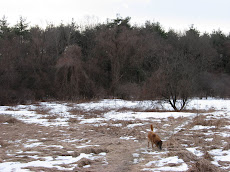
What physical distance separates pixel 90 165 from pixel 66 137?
3570mm

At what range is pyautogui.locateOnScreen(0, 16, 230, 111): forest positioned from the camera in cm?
2161

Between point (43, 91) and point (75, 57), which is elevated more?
point (75, 57)

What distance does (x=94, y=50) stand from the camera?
34969 mm

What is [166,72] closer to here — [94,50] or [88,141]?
[88,141]

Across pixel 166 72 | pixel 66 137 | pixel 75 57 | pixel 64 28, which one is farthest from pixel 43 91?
pixel 66 137

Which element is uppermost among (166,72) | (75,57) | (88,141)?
(75,57)

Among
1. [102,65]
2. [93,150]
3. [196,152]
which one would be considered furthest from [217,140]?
[102,65]

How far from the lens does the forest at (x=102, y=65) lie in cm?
2161

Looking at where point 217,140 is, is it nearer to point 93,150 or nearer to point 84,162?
point 93,150

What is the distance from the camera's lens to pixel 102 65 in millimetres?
34094

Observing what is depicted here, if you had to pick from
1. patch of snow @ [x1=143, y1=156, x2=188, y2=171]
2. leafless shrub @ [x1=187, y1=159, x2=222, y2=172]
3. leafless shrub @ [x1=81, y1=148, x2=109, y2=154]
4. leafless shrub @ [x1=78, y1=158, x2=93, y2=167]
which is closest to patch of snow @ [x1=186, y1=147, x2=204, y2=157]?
patch of snow @ [x1=143, y1=156, x2=188, y2=171]

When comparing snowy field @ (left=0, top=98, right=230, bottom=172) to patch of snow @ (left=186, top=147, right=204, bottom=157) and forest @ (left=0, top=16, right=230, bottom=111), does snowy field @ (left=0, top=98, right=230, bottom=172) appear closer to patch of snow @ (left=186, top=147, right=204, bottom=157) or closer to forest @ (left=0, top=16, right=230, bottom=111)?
patch of snow @ (left=186, top=147, right=204, bottom=157)

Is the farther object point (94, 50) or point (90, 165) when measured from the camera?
point (94, 50)

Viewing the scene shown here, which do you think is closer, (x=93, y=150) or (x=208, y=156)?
(x=208, y=156)
